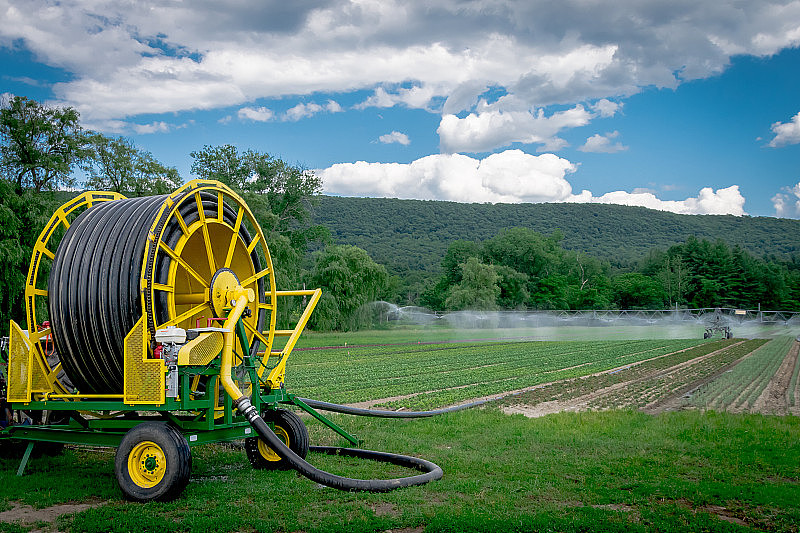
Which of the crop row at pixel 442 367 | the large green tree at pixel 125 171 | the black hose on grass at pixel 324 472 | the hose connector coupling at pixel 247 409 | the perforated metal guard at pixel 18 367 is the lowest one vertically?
the crop row at pixel 442 367

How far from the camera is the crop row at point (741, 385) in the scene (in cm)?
1759

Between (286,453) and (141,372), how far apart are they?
1.95 metres

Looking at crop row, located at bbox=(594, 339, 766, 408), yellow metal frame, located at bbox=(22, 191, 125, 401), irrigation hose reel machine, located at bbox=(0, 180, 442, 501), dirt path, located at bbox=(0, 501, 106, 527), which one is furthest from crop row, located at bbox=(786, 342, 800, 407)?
yellow metal frame, located at bbox=(22, 191, 125, 401)

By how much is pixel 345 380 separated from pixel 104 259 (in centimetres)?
1493

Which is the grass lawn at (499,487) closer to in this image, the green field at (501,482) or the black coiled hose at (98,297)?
the green field at (501,482)

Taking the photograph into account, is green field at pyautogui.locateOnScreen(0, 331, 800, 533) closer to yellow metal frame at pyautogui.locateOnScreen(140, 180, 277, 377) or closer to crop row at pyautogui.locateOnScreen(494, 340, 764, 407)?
yellow metal frame at pyautogui.locateOnScreen(140, 180, 277, 377)

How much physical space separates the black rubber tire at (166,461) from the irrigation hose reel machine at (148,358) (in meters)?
0.01

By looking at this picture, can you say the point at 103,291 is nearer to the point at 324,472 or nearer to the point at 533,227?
the point at 324,472

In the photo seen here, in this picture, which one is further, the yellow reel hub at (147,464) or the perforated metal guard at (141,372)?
the perforated metal guard at (141,372)

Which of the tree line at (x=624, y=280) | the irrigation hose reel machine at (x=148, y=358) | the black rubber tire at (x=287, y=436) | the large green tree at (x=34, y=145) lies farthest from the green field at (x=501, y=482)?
the tree line at (x=624, y=280)

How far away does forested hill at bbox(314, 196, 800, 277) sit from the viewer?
5659 inches

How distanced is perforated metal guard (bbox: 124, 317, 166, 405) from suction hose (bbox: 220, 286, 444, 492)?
0.77 meters

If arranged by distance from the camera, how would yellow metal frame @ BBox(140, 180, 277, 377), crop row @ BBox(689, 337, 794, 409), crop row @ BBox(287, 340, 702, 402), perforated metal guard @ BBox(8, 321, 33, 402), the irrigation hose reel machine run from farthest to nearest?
crop row @ BBox(287, 340, 702, 402)
crop row @ BBox(689, 337, 794, 409)
perforated metal guard @ BBox(8, 321, 33, 402)
yellow metal frame @ BBox(140, 180, 277, 377)
the irrigation hose reel machine

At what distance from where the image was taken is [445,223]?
16538 centimetres
